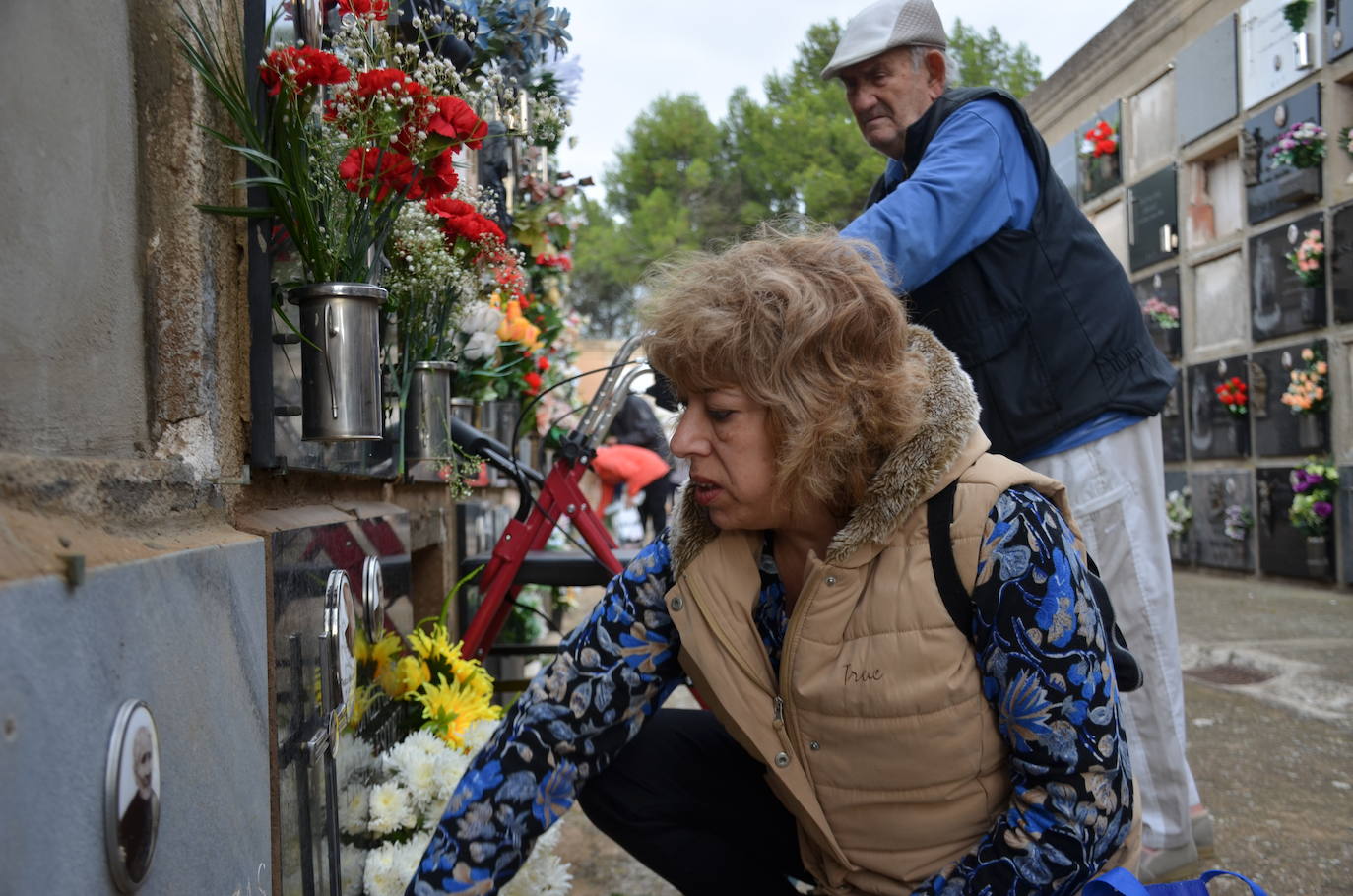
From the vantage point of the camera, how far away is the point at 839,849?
65.1 inches

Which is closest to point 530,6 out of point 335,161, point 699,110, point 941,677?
point 335,161

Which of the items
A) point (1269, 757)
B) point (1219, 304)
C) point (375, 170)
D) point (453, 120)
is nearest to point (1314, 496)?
point (1219, 304)

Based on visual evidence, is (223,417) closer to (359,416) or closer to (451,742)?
(359,416)

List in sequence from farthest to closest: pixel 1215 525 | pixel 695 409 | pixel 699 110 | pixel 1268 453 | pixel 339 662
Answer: pixel 699 110 → pixel 1215 525 → pixel 1268 453 → pixel 339 662 → pixel 695 409

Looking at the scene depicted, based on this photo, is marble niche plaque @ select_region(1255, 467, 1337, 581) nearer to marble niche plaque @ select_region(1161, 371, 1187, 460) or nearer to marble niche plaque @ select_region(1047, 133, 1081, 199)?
marble niche plaque @ select_region(1161, 371, 1187, 460)

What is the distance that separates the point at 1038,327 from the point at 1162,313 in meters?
9.25

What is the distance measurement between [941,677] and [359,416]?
87 centimetres

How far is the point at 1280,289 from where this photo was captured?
868 cm

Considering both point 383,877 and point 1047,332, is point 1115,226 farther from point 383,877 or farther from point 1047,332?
point 383,877

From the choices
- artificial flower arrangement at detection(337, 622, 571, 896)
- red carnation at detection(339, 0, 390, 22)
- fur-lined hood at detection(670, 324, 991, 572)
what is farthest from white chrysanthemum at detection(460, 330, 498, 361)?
fur-lined hood at detection(670, 324, 991, 572)

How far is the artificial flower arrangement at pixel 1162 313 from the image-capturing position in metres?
10.5

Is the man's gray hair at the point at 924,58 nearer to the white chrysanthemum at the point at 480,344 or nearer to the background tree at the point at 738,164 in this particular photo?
the white chrysanthemum at the point at 480,344

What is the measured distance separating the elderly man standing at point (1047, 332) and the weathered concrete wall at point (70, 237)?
1397 millimetres

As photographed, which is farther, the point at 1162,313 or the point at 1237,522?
the point at 1162,313
